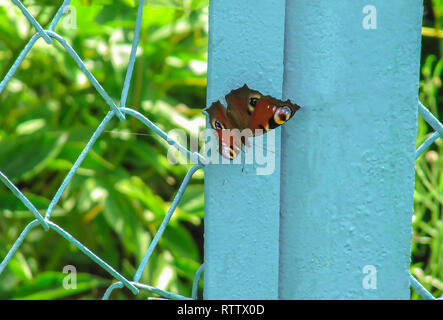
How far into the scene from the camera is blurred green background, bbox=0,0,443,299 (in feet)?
2.56

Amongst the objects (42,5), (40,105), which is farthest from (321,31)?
(40,105)

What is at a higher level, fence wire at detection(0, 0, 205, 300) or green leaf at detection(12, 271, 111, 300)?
fence wire at detection(0, 0, 205, 300)

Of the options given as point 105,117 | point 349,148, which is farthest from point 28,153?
point 349,148

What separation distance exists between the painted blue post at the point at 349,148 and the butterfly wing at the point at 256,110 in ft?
0.07

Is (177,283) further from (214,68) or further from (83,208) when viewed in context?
(214,68)

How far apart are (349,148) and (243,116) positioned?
0.07 meters

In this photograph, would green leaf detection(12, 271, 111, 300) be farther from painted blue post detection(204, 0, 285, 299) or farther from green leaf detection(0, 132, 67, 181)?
painted blue post detection(204, 0, 285, 299)

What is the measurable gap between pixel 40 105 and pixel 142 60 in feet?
0.78

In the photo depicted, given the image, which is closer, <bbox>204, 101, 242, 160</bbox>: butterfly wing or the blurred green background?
<bbox>204, 101, 242, 160</bbox>: butterfly wing

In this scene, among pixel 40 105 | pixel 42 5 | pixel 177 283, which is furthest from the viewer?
pixel 40 105

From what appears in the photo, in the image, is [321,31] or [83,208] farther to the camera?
[83,208]

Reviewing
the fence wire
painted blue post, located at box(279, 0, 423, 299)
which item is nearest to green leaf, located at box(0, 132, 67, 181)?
the fence wire

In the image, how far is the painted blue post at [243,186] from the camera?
0.32 metres
